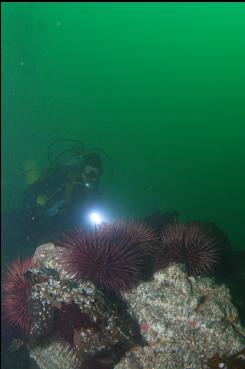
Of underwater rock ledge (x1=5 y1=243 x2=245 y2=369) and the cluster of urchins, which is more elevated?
the cluster of urchins

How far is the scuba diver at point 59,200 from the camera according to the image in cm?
1101

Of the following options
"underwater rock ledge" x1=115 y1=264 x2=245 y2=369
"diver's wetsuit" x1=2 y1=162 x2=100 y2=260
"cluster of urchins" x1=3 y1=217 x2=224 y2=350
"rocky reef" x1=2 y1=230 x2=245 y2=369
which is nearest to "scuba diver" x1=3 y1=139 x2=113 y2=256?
"diver's wetsuit" x1=2 y1=162 x2=100 y2=260

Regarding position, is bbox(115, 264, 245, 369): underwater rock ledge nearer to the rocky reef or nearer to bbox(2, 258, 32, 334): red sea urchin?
the rocky reef

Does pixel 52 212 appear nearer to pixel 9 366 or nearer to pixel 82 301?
pixel 9 366

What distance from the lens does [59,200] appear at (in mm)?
11297

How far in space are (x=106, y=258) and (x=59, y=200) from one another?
6456mm

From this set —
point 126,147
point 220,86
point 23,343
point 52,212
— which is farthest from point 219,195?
point 220,86

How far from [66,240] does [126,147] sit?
52.8 meters

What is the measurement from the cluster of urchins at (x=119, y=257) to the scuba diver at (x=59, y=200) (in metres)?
4.95

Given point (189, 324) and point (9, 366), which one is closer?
point (189, 324)

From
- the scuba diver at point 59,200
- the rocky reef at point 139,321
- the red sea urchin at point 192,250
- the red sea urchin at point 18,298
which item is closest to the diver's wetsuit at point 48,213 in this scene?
the scuba diver at point 59,200

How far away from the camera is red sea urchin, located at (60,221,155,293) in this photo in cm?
511

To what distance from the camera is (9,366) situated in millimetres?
7746

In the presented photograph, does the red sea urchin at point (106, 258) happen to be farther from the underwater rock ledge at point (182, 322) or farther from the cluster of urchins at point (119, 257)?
the underwater rock ledge at point (182, 322)
